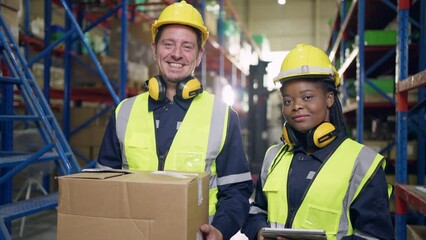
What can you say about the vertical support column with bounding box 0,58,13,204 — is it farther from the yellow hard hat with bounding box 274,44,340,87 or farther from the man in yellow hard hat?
the yellow hard hat with bounding box 274,44,340,87

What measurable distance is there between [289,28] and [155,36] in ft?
63.6

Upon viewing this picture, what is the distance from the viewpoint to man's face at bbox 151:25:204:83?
2.01 meters

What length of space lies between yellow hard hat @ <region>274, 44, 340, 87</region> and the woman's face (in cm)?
5

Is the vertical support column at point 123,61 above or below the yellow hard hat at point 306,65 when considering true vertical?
above

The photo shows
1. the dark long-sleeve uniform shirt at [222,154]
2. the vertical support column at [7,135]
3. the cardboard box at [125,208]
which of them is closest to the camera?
the cardboard box at [125,208]

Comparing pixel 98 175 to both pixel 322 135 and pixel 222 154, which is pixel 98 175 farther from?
pixel 322 135


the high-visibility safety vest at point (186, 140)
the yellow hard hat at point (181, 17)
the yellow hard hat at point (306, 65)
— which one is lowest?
the high-visibility safety vest at point (186, 140)

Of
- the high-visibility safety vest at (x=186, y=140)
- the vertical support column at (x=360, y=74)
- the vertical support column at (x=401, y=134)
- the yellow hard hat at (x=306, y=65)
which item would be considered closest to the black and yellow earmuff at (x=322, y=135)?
the yellow hard hat at (x=306, y=65)

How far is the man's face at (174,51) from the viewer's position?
6.59ft

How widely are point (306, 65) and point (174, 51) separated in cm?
71

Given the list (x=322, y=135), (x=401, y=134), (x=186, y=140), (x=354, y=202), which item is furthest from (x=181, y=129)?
(x=401, y=134)

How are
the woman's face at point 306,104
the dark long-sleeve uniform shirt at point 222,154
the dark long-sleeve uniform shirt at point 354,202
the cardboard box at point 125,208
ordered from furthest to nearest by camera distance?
the woman's face at point 306,104, the dark long-sleeve uniform shirt at point 222,154, the dark long-sleeve uniform shirt at point 354,202, the cardboard box at point 125,208

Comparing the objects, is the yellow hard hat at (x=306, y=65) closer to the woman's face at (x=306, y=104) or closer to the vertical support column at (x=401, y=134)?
the woman's face at (x=306, y=104)

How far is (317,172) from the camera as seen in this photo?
1840 millimetres
